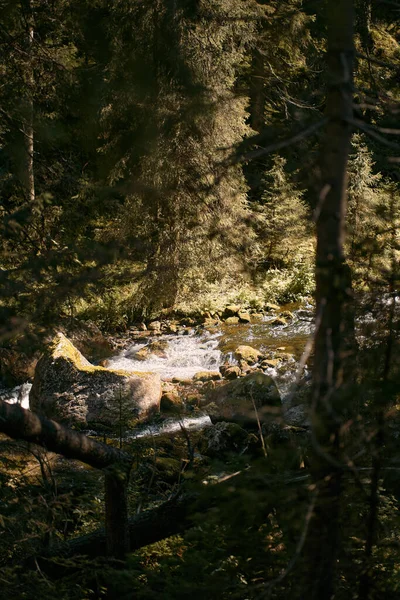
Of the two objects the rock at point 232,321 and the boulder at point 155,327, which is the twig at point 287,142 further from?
the rock at point 232,321

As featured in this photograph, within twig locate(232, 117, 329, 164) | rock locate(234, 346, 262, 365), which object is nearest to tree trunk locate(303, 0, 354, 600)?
twig locate(232, 117, 329, 164)

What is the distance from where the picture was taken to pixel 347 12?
2.43 m

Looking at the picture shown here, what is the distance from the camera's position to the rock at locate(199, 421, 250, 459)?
26.7ft

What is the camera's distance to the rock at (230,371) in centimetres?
1155

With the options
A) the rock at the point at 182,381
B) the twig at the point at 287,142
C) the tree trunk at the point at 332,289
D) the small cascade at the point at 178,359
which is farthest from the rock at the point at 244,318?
the twig at the point at 287,142

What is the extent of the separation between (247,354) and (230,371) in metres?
0.75

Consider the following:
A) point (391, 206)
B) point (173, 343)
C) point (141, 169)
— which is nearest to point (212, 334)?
point (173, 343)

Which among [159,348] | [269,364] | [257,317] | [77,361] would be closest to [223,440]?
[77,361]

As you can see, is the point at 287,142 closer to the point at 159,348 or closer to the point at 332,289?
the point at 332,289

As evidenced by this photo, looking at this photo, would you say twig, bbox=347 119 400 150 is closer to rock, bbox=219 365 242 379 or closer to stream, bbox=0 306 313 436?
stream, bbox=0 306 313 436

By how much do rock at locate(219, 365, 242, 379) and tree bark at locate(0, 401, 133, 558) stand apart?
24.5ft

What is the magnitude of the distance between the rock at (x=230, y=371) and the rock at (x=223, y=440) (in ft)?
10.3

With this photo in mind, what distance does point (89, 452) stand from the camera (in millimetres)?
Answer: 3656

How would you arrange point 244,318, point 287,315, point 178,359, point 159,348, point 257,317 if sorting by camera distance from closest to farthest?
point 178,359 < point 159,348 < point 287,315 < point 244,318 < point 257,317
